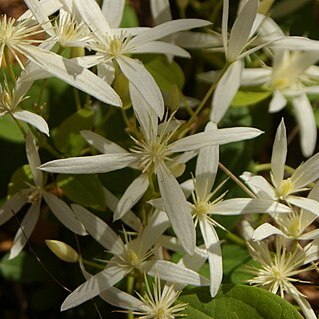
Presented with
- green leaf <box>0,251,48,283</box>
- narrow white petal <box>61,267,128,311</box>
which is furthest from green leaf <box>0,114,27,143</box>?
narrow white petal <box>61,267,128,311</box>

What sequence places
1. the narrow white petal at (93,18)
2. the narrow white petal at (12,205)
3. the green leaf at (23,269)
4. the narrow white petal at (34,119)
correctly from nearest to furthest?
the narrow white petal at (34,119)
the narrow white petal at (93,18)
the narrow white petal at (12,205)
the green leaf at (23,269)

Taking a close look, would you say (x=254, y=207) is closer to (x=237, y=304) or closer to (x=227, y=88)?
(x=237, y=304)

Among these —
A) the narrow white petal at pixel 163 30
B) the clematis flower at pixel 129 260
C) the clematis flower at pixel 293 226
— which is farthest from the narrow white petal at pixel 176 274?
the narrow white petal at pixel 163 30

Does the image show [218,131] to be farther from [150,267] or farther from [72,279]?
[72,279]

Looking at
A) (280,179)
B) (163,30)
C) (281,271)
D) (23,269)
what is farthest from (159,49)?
(23,269)

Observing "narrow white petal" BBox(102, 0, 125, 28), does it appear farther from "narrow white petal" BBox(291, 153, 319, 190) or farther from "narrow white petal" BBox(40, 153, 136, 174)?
"narrow white petal" BBox(291, 153, 319, 190)

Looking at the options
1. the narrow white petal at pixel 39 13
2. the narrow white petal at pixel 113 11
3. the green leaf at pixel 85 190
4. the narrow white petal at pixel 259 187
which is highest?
the narrow white petal at pixel 113 11

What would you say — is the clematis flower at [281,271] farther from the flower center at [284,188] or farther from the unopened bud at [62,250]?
the unopened bud at [62,250]
